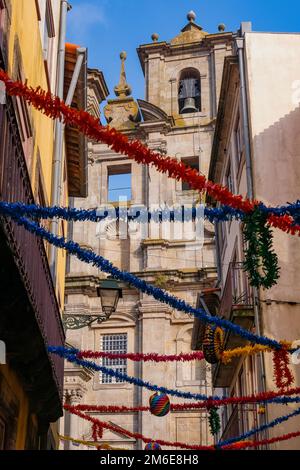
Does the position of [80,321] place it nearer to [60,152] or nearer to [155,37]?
[60,152]

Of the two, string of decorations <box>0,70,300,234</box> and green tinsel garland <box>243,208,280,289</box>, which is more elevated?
string of decorations <box>0,70,300,234</box>

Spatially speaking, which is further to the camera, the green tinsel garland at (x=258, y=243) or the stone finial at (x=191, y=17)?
the stone finial at (x=191, y=17)

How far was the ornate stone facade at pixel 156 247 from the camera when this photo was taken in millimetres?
26906

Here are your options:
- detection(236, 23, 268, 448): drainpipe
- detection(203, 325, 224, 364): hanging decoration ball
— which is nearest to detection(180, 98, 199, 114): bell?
detection(236, 23, 268, 448): drainpipe

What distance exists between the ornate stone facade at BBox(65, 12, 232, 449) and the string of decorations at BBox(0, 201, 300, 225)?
20.2m

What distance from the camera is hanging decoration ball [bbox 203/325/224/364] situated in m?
12.6

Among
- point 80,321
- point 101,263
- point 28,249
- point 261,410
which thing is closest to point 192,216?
point 101,263

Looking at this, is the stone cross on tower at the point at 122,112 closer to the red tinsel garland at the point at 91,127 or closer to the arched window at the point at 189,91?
the arched window at the point at 189,91

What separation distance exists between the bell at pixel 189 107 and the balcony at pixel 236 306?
16.2 m

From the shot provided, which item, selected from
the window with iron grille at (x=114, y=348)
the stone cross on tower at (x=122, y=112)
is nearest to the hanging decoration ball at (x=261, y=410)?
the window with iron grille at (x=114, y=348)

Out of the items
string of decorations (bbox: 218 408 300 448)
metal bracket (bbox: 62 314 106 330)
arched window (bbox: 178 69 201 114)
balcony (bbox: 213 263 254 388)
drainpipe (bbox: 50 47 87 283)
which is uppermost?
arched window (bbox: 178 69 201 114)

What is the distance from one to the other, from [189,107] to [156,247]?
266 inches

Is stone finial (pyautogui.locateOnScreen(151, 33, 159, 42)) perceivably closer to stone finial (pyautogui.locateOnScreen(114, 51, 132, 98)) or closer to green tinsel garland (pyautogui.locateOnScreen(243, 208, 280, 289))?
stone finial (pyautogui.locateOnScreen(114, 51, 132, 98))
